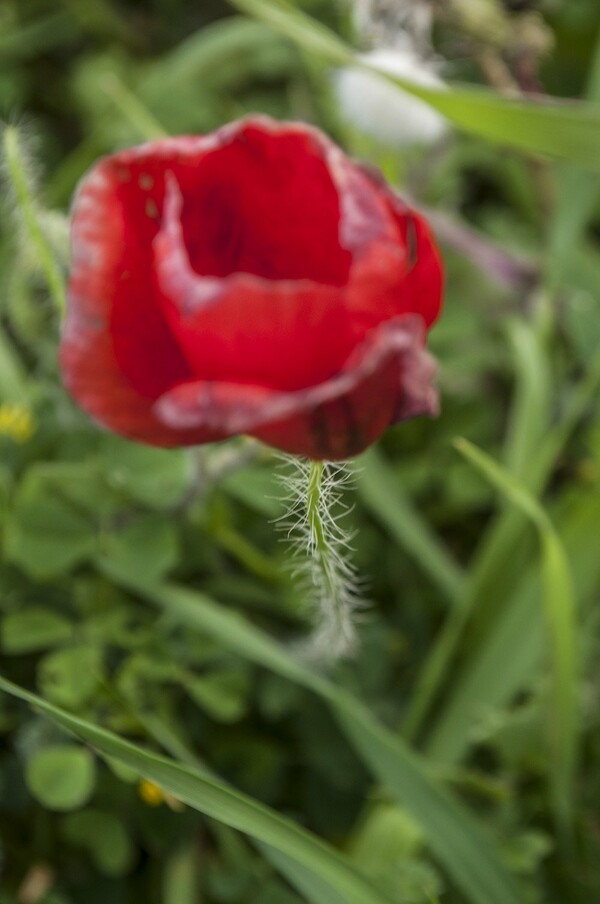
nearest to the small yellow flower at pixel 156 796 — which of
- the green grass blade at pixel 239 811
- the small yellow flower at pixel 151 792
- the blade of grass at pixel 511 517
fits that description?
the small yellow flower at pixel 151 792

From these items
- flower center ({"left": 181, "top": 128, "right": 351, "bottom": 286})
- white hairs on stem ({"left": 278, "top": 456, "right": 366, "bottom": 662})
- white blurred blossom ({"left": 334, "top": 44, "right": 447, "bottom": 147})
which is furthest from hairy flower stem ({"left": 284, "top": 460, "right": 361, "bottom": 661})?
white blurred blossom ({"left": 334, "top": 44, "right": 447, "bottom": 147})

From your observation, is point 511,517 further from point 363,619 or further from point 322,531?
point 322,531

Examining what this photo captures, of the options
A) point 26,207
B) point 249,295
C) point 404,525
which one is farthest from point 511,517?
point 249,295

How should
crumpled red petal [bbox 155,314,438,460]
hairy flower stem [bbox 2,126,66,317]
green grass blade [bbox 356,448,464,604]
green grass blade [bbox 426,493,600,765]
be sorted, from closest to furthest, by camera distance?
crumpled red petal [bbox 155,314,438,460], hairy flower stem [bbox 2,126,66,317], green grass blade [bbox 426,493,600,765], green grass blade [bbox 356,448,464,604]

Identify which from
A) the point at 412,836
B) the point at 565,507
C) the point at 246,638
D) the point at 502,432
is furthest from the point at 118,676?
the point at 502,432

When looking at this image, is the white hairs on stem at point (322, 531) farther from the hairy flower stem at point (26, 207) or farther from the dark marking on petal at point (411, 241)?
the hairy flower stem at point (26, 207)

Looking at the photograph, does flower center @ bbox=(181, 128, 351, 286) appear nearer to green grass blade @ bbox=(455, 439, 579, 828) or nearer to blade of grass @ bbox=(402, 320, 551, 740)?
green grass blade @ bbox=(455, 439, 579, 828)

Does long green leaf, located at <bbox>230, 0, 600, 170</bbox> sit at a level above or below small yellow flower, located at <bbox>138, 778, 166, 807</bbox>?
above

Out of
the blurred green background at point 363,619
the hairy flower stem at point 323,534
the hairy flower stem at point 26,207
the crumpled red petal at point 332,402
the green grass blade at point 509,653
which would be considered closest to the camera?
the crumpled red petal at point 332,402
